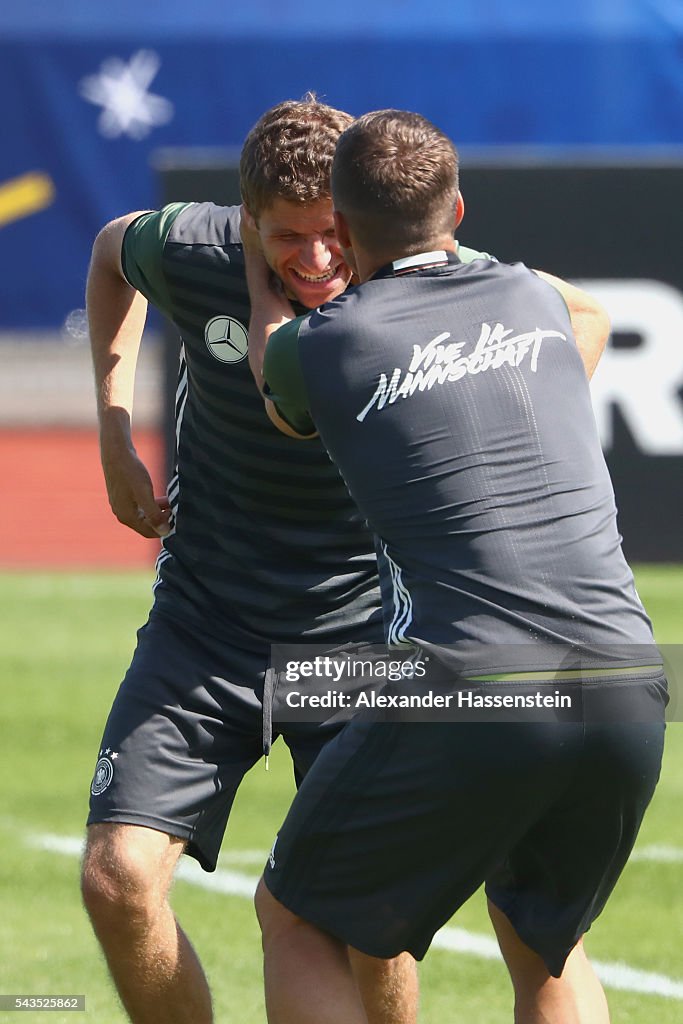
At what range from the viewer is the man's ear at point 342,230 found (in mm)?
3170

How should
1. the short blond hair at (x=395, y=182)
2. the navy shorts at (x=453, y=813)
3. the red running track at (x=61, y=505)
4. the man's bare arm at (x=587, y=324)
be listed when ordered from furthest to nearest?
the red running track at (x=61, y=505) < the man's bare arm at (x=587, y=324) < the short blond hair at (x=395, y=182) < the navy shorts at (x=453, y=813)

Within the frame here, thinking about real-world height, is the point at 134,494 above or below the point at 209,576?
above

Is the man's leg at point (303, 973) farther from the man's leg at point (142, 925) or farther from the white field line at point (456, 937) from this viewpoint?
the white field line at point (456, 937)

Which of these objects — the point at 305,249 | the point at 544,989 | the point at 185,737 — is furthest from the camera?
the point at 185,737

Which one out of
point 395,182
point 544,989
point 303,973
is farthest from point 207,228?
point 544,989

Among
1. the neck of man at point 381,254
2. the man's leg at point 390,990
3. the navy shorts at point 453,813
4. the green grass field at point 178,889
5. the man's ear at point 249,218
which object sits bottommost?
the green grass field at point 178,889

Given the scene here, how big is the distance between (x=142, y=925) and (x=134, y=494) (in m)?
1.09

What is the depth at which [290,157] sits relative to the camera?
3678mm

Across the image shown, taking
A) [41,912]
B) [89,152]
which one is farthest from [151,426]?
[41,912]

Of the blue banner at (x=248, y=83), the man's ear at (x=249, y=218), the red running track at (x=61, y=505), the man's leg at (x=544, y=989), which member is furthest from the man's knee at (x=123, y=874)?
the blue banner at (x=248, y=83)

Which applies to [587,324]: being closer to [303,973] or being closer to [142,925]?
[303,973]

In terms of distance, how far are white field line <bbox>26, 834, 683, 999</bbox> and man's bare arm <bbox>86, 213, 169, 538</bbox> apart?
65.3 inches

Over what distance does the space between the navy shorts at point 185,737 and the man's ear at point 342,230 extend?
1.22 m

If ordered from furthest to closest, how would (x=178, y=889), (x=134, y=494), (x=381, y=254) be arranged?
1. (x=178, y=889)
2. (x=134, y=494)
3. (x=381, y=254)
